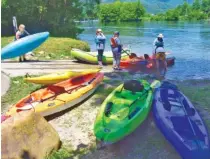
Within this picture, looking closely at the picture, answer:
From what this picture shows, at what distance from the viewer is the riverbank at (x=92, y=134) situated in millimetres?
7402

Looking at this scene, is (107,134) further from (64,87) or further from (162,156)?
(64,87)

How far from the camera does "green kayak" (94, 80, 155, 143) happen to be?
294 inches

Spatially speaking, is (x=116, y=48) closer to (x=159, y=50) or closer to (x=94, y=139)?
(x=159, y=50)

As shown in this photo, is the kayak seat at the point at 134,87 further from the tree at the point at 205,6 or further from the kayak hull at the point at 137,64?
Result: the tree at the point at 205,6

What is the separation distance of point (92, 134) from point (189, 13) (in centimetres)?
10466

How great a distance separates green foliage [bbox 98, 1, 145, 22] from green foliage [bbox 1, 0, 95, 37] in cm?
7275

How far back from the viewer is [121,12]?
10956cm

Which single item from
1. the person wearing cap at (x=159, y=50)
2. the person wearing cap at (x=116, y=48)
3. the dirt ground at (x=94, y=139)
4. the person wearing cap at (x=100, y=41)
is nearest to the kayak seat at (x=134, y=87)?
the dirt ground at (x=94, y=139)

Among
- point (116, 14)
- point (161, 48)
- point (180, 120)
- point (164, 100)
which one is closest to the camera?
point (180, 120)

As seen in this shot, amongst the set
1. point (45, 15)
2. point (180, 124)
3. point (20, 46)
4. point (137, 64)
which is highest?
point (45, 15)

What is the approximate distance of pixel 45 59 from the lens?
59.3 ft

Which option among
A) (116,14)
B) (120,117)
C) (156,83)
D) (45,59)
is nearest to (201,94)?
(156,83)

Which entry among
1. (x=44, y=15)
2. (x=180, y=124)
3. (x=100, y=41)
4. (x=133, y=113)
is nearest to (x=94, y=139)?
(x=133, y=113)

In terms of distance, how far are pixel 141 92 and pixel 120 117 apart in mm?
1835
